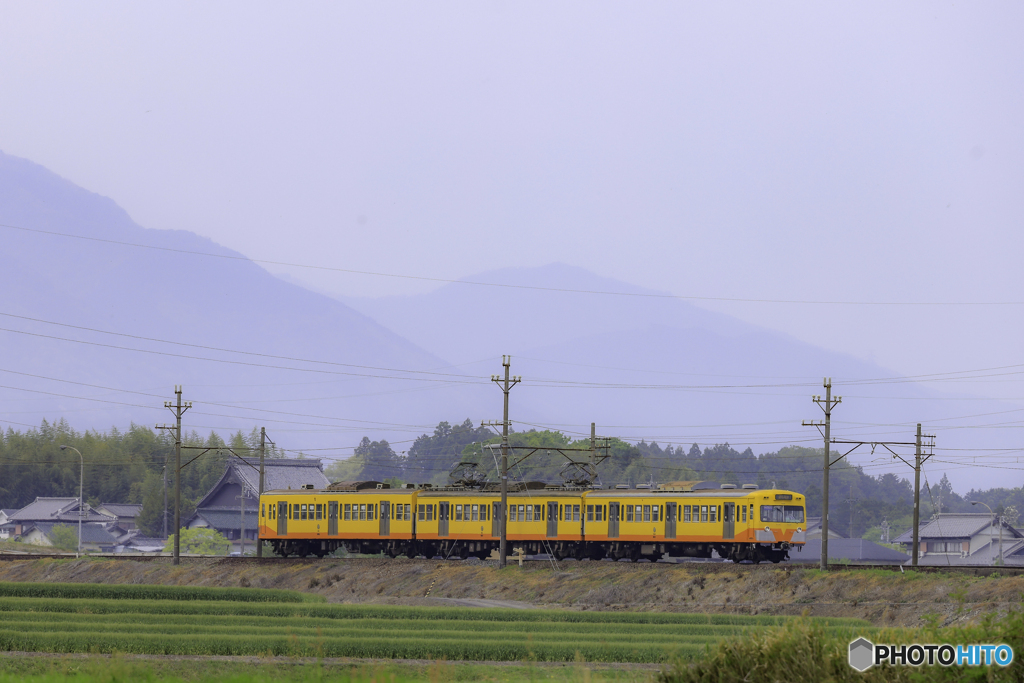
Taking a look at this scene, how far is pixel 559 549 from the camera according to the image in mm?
61875

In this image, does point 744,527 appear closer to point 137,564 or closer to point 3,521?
point 137,564

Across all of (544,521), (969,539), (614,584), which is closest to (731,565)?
(614,584)

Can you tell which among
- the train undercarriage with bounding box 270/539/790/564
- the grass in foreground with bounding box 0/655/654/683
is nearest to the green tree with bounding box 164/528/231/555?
the train undercarriage with bounding box 270/539/790/564

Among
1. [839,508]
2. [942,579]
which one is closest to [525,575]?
[942,579]

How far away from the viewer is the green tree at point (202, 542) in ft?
395

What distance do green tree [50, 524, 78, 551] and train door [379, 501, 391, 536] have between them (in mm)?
69620

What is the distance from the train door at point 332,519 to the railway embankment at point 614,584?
3.76m

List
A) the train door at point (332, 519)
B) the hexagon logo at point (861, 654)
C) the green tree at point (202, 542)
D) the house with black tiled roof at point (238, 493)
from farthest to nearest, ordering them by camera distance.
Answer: the house with black tiled roof at point (238, 493) → the green tree at point (202, 542) → the train door at point (332, 519) → the hexagon logo at point (861, 654)

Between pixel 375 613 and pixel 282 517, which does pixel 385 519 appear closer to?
pixel 282 517

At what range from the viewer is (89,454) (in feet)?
493

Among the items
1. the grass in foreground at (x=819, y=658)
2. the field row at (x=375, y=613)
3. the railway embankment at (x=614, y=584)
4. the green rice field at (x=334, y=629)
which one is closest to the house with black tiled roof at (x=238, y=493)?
the railway embankment at (x=614, y=584)

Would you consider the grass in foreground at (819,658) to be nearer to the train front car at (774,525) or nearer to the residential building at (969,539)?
the train front car at (774,525)

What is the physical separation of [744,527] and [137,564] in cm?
3789

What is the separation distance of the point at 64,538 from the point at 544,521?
8363 cm
